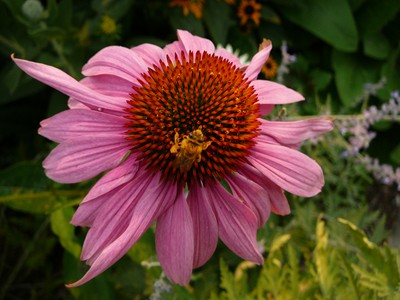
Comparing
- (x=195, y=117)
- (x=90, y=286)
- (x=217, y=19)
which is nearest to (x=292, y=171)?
(x=195, y=117)

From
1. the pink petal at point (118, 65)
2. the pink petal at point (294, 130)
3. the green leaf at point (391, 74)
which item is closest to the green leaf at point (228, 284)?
the pink petal at point (294, 130)

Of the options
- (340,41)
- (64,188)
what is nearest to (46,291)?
(64,188)

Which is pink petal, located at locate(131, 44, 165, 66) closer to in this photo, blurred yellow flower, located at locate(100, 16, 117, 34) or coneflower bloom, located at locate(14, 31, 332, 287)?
coneflower bloom, located at locate(14, 31, 332, 287)

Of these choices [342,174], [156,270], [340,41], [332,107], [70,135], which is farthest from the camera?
[332,107]

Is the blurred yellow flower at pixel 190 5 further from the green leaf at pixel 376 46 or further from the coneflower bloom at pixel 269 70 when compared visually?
the green leaf at pixel 376 46

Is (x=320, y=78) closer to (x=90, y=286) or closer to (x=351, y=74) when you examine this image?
(x=351, y=74)

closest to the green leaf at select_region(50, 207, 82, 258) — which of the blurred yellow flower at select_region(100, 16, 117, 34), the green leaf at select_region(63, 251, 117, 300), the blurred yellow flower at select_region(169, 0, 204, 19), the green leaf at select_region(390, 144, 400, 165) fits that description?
the green leaf at select_region(63, 251, 117, 300)

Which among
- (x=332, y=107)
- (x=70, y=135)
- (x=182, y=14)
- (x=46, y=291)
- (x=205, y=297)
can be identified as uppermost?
(x=70, y=135)

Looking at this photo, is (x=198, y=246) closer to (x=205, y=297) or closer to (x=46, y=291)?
(x=205, y=297)
